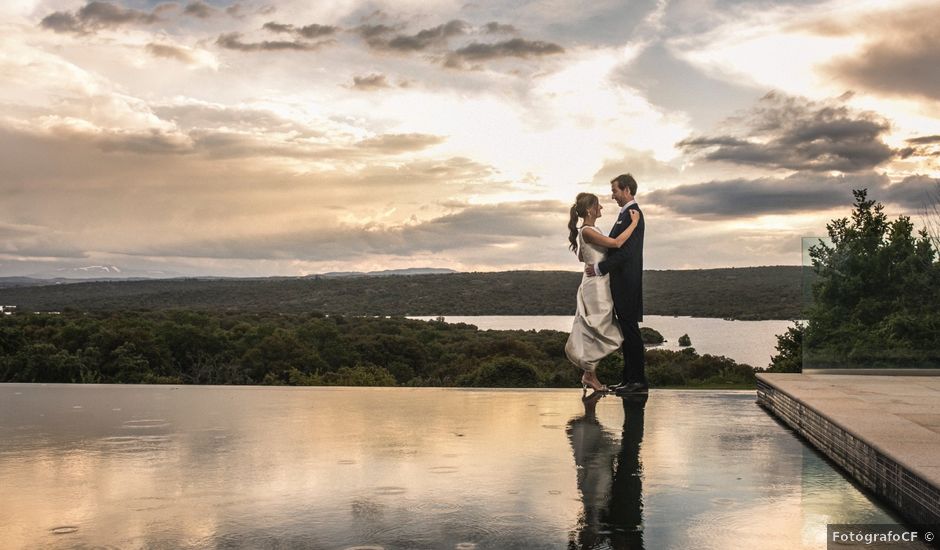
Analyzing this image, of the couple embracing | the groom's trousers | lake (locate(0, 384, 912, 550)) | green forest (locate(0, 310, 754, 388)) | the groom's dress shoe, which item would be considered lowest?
green forest (locate(0, 310, 754, 388))

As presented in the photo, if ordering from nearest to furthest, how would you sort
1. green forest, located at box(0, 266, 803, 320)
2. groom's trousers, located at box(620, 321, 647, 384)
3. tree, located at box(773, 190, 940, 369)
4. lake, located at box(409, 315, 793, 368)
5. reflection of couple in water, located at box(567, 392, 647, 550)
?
reflection of couple in water, located at box(567, 392, 647, 550) → groom's trousers, located at box(620, 321, 647, 384) → tree, located at box(773, 190, 940, 369) → lake, located at box(409, 315, 793, 368) → green forest, located at box(0, 266, 803, 320)

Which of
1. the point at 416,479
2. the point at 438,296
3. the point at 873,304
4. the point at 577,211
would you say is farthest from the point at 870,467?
the point at 438,296

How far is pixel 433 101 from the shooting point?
15312 millimetres

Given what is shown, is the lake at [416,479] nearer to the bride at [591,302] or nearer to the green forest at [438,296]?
the bride at [591,302]

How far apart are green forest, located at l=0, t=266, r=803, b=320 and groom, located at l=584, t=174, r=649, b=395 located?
38.5m

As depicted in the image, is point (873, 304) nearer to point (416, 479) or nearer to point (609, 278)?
point (609, 278)

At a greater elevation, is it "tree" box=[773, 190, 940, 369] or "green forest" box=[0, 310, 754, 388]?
"tree" box=[773, 190, 940, 369]

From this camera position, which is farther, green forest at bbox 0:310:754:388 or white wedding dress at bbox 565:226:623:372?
green forest at bbox 0:310:754:388

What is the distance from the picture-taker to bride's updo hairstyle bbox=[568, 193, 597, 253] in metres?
7.55

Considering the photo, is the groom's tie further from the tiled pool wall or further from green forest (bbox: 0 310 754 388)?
green forest (bbox: 0 310 754 388)

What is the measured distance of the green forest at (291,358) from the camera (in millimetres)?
17266

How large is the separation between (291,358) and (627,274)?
19.9 metres

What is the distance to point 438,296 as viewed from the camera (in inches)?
2315

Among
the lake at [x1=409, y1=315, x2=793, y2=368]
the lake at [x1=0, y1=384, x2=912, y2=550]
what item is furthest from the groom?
the lake at [x1=409, y1=315, x2=793, y2=368]
